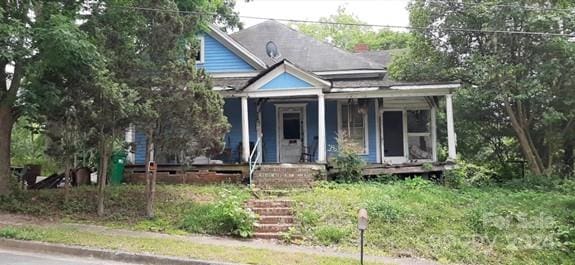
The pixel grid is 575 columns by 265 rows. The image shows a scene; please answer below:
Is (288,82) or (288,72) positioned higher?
(288,72)

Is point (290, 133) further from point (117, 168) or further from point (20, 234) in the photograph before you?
point (20, 234)

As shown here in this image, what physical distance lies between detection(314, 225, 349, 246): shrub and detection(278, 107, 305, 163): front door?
8.25 metres

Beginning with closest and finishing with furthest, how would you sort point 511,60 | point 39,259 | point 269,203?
point 39,259 → point 269,203 → point 511,60

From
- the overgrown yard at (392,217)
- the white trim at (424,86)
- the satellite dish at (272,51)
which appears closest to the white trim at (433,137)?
the white trim at (424,86)

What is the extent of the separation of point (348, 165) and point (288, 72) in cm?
358

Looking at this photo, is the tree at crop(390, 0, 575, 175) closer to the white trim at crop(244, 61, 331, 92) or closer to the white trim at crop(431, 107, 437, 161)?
the white trim at crop(431, 107, 437, 161)

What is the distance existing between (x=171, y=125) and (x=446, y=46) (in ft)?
40.6

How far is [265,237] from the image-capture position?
10203 millimetres

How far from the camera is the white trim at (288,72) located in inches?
630

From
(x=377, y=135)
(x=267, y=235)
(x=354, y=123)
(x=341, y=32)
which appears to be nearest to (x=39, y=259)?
(x=267, y=235)

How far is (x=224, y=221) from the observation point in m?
10.3

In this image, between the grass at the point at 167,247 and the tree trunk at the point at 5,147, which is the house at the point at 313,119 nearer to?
the tree trunk at the point at 5,147

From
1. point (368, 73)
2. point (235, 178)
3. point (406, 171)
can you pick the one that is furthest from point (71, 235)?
point (368, 73)

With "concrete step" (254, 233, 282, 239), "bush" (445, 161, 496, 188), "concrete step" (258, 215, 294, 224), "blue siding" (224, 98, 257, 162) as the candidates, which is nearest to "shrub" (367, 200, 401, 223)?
"concrete step" (258, 215, 294, 224)
